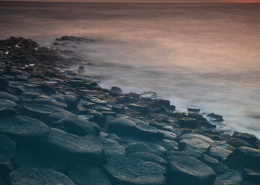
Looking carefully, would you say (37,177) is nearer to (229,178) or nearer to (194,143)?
(229,178)

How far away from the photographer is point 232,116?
1195 centimetres

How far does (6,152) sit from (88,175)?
1405mm

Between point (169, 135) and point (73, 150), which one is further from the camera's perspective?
point (169, 135)

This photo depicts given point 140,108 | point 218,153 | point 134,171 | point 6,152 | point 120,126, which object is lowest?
point 140,108

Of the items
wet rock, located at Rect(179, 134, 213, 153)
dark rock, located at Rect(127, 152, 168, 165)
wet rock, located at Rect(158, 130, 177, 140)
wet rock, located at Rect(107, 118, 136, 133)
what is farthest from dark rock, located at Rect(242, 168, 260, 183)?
wet rock, located at Rect(107, 118, 136, 133)

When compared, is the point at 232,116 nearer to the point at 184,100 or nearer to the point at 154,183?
the point at 184,100

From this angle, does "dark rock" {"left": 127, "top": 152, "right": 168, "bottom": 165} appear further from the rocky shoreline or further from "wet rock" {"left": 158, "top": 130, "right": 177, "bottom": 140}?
"wet rock" {"left": 158, "top": 130, "right": 177, "bottom": 140}

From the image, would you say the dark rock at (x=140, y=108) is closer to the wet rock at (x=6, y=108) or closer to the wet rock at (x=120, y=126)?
the wet rock at (x=120, y=126)

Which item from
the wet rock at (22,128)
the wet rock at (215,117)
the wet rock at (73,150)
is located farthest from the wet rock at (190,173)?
the wet rock at (215,117)

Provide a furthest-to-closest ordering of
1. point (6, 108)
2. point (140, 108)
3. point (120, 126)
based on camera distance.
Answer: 1. point (140, 108)
2. point (120, 126)
3. point (6, 108)

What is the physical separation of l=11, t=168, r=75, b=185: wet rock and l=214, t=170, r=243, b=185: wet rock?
2939mm

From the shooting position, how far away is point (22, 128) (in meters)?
5.53

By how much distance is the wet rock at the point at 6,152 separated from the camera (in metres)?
4.46

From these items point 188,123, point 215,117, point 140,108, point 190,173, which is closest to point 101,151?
point 190,173
